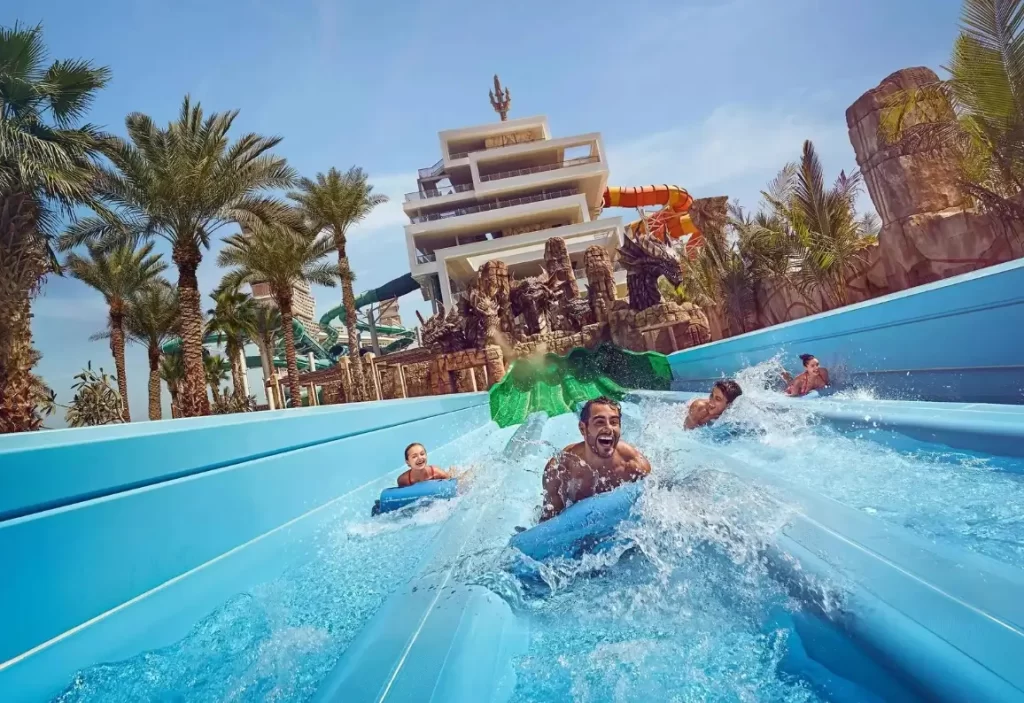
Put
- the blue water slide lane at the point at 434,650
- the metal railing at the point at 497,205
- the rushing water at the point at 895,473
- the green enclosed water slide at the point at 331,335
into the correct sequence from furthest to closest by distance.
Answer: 1. the green enclosed water slide at the point at 331,335
2. the metal railing at the point at 497,205
3. the rushing water at the point at 895,473
4. the blue water slide lane at the point at 434,650

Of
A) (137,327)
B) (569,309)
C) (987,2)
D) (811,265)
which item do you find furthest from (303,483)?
(137,327)

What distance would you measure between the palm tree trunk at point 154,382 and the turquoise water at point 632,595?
2205 cm

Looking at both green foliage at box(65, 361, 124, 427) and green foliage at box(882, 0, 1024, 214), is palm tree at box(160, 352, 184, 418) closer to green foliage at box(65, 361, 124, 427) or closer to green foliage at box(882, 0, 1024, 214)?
green foliage at box(65, 361, 124, 427)

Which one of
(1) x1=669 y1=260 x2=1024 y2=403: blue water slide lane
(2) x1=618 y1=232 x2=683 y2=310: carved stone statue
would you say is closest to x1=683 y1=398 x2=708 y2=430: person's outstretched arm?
(1) x1=669 y1=260 x2=1024 y2=403: blue water slide lane

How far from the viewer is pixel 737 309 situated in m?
16.4

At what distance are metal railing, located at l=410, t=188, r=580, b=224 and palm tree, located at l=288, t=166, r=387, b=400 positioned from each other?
1097cm

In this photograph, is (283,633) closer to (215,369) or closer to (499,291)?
(499,291)

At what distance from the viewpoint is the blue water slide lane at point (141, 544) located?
6.33ft

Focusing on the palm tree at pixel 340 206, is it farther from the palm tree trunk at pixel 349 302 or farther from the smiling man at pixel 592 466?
the smiling man at pixel 592 466

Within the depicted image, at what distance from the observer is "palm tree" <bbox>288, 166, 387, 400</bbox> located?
63.2 feet

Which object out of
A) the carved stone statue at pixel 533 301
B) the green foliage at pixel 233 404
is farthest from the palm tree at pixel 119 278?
the carved stone statue at pixel 533 301

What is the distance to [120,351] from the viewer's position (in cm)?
2000

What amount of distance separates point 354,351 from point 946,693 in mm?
19889

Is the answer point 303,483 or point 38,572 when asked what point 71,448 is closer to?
point 38,572
